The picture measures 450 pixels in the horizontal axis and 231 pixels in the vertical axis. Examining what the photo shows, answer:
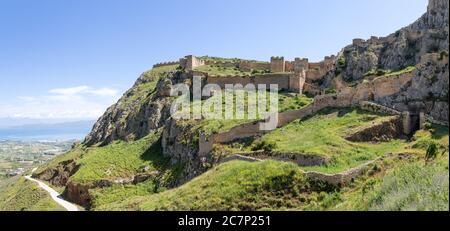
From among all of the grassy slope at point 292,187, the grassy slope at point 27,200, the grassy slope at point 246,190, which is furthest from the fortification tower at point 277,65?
the grassy slope at point 246,190

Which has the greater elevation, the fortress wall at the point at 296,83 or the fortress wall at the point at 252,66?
the fortress wall at the point at 252,66

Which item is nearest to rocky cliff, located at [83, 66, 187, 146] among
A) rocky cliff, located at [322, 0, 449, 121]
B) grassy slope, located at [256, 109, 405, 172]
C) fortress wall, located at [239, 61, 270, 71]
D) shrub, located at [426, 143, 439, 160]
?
fortress wall, located at [239, 61, 270, 71]

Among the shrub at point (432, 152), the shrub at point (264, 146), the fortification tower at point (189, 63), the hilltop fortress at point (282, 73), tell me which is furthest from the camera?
the fortification tower at point (189, 63)

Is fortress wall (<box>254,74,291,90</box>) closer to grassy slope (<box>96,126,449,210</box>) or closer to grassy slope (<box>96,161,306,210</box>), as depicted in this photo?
grassy slope (<box>96,126,449,210</box>)

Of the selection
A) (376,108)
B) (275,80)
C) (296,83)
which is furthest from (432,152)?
(275,80)

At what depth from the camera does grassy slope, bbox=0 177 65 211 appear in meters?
47.9

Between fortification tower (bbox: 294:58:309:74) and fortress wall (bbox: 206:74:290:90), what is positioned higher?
fortification tower (bbox: 294:58:309:74)

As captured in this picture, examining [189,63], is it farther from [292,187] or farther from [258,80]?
[292,187]

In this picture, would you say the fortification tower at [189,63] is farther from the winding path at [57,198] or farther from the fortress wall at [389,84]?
the fortress wall at [389,84]

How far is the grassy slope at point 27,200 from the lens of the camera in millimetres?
47906

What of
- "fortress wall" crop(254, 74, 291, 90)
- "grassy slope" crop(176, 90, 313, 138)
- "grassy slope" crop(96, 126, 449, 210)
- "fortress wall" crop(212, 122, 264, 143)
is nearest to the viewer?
"grassy slope" crop(96, 126, 449, 210)

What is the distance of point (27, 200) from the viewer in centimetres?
5344

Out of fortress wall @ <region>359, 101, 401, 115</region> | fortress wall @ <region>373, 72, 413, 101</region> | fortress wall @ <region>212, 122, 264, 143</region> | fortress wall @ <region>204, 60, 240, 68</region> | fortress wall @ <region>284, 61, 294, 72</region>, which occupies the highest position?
fortress wall @ <region>204, 60, 240, 68</region>
